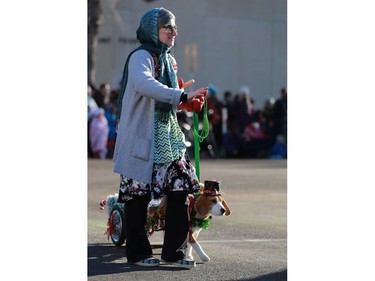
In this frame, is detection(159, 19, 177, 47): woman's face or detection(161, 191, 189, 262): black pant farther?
detection(161, 191, 189, 262): black pant

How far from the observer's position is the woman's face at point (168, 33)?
22.6 ft

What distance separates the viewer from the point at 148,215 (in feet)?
24.4

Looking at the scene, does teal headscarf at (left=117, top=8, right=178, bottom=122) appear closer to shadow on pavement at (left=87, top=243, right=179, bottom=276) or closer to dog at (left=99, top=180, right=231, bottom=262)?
dog at (left=99, top=180, right=231, bottom=262)

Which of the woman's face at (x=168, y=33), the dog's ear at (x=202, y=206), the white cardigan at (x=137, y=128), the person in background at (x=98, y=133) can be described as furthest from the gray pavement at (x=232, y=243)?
the person in background at (x=98, y=133)

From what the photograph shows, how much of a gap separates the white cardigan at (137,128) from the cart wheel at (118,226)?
951mm

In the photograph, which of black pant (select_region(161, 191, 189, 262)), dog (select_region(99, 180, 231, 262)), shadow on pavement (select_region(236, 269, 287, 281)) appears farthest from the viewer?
dog (select_region(99, 180, 231, 262))

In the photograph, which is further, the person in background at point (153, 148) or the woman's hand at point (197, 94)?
the person in background at point (153, 148)

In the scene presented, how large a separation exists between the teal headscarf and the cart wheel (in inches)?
42.3

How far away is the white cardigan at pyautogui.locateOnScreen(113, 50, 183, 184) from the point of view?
690 cm

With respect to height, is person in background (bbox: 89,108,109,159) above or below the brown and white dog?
above

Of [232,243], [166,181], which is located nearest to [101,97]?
[232,243]

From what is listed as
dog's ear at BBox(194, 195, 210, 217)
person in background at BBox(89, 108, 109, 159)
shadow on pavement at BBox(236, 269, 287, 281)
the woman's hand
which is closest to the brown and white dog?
dog's ear at BBox(194, 195, 210, 217)

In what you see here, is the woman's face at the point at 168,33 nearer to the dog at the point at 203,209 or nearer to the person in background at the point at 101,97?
the dog at the point at 203,209

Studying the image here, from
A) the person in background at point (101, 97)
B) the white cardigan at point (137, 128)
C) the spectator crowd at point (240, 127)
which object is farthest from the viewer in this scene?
the spectator crowd at point (240, 127)
